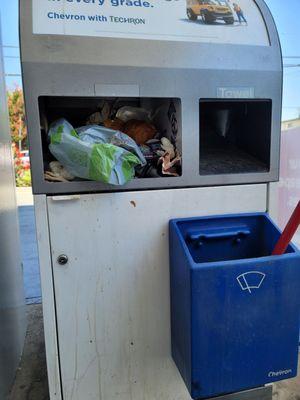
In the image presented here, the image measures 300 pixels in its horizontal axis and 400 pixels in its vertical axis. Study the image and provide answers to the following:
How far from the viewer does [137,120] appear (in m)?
1.20

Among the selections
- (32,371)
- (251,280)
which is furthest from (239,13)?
(32,371)

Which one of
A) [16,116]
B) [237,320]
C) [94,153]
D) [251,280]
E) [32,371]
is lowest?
[32,371]

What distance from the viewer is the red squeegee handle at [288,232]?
88 centimetres

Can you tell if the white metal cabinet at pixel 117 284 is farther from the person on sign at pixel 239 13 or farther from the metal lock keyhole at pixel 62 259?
the person on sign at pixel 239 13

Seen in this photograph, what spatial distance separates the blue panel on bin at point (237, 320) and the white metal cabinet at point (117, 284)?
0.13m

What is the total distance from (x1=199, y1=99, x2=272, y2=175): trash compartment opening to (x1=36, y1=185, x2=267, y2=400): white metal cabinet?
10 centimetres

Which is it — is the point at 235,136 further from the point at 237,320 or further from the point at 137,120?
the point at 237,320

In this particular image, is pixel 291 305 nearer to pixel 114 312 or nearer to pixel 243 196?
pixel 243 196

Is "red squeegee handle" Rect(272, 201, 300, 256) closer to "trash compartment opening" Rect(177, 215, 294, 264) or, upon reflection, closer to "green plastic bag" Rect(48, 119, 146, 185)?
"trash compartment opening" Rect(177, 215, 294, 264)

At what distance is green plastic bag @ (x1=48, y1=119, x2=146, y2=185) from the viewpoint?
91cm

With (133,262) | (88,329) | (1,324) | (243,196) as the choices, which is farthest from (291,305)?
(1,324)

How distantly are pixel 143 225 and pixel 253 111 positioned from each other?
2.04 ft

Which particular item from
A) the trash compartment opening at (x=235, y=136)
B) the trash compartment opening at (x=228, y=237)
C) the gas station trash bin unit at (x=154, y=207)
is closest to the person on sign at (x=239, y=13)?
the gas station trash bin unit at (x=154, y=207)

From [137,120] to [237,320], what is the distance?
2.55 ft
